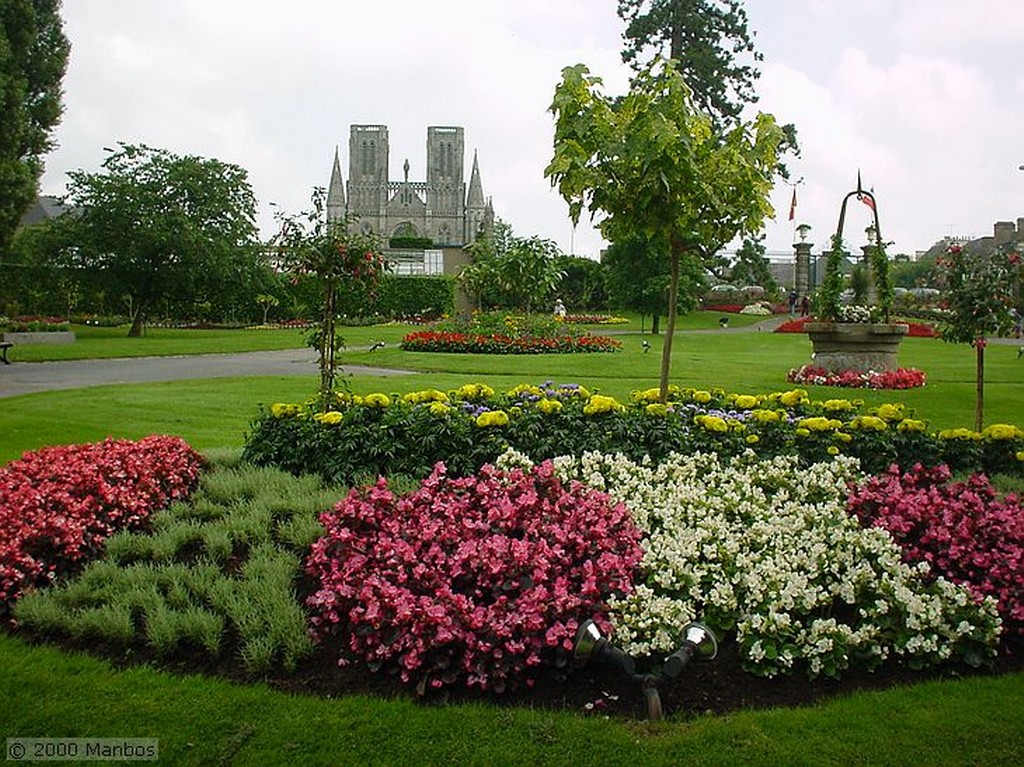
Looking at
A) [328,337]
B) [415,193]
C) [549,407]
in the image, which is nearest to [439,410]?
[549,407]

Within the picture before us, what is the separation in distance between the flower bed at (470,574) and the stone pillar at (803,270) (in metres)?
42.4

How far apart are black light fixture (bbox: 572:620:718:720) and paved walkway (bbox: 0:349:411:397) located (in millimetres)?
10818

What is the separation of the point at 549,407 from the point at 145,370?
43.8 feet

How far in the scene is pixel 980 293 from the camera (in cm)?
934

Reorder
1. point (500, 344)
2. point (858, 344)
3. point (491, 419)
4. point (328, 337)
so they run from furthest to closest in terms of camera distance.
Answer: point (500, 344) → point (858, 344) → point (328, 337) → point (491, 419)

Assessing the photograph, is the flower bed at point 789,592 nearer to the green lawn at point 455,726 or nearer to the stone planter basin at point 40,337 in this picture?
the green lawn at point 455,726

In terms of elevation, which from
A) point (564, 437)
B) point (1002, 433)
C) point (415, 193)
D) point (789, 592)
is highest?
point (415, 193)

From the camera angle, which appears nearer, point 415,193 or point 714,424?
point 714,424

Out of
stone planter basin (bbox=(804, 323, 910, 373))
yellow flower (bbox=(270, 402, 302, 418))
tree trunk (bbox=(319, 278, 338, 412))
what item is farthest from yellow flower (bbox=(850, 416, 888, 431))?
stone planter basin (bbox=(804, 323, 910, 373))

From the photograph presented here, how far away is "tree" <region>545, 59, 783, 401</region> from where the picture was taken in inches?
272

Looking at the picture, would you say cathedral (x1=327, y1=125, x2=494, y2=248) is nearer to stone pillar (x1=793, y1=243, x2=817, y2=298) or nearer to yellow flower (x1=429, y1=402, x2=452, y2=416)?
stone pillar (x1=793, y1=243, x2=817, y2=298)

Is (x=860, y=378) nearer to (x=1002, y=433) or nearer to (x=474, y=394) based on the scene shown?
(x=1002, y=433)

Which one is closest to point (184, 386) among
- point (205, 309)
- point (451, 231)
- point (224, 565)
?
point (224, 565)

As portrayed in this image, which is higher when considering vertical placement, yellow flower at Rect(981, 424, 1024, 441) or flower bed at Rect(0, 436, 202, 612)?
yellow flower at Rect(981, 424, 1024, 441)
